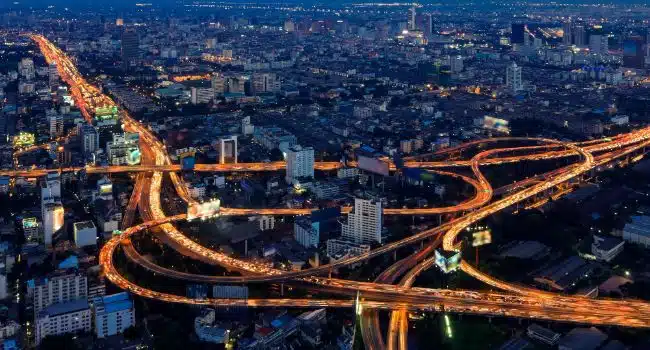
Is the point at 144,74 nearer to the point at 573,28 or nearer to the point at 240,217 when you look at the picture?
the point at 240,217

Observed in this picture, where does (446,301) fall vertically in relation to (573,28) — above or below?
below

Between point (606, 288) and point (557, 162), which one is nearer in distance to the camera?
point (606, 288)

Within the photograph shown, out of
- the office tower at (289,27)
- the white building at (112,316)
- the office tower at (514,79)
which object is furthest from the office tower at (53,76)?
the office tower at (289,27)

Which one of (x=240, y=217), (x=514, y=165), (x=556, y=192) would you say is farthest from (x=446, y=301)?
(x=514, y=165)

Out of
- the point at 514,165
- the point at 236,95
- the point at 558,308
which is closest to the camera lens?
the point at 558,308

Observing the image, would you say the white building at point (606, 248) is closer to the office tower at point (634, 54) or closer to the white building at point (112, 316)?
the white building at point (112, 316)
